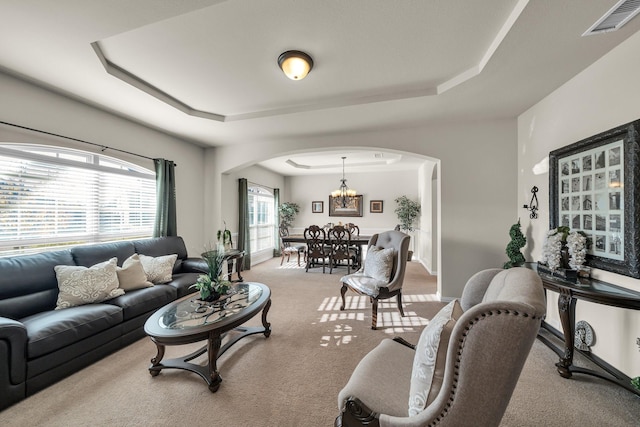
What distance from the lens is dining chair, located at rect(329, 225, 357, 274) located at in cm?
527

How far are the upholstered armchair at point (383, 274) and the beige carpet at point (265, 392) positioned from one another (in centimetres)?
42

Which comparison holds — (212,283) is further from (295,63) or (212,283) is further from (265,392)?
(295,63)

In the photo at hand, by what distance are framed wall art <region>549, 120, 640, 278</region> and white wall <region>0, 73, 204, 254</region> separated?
526 cm

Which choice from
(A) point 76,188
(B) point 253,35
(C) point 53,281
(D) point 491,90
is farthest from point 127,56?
(D) point 491,90

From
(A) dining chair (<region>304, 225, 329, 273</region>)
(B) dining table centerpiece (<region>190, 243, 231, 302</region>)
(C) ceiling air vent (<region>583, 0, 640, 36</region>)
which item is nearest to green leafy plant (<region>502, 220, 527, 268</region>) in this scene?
(C) ceiling air vent (<region>583, 0, 640, 36</region>)

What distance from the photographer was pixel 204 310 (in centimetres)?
215

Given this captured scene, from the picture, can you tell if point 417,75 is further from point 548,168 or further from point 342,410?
point 342,410

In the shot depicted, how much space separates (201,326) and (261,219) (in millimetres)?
5321

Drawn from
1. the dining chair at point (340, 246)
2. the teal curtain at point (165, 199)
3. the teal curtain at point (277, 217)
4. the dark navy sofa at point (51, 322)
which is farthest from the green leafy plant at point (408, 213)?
the dark navy sofa at point (51, 322)

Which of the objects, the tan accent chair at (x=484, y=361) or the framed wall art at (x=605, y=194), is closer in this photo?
the tan accent chair at (x=484, y=361)

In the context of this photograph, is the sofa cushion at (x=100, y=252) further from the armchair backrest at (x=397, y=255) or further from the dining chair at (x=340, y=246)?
the dining chair at (x=340, y=246)

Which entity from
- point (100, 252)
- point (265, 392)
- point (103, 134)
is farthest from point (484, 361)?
point (103, 134)

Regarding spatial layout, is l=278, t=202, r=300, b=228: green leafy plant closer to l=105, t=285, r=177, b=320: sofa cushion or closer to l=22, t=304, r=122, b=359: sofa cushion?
l=105, t=285, r=177, b=320: sofa cushion

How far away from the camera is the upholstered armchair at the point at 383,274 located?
2943 mm
